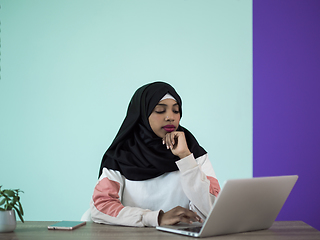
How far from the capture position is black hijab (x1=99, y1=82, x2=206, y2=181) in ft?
5.30

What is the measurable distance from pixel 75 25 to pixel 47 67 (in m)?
0.51

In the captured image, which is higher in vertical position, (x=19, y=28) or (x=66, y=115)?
(x=19, y=28)

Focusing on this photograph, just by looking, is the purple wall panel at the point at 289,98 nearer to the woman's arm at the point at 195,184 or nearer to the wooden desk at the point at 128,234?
the woman's arm at the point at 195,184

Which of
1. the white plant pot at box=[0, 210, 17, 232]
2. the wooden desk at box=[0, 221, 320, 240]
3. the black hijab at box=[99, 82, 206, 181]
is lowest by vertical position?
the wooden desk at box=[0, 221, 320, 240]

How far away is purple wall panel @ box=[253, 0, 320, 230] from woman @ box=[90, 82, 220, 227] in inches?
61.1

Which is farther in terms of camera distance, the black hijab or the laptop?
the black hijab

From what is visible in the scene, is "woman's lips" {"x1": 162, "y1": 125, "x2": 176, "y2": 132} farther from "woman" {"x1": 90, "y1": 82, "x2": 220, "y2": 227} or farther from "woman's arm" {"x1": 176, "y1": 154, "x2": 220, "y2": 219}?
"woman's arm" {"x1": 176, "y1": 154, "x2": 220, "y2": 219}

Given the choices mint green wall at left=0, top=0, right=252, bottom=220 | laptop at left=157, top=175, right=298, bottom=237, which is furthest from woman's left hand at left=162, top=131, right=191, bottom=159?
mint green wall at left=0, top=0, right=252, bottom=220

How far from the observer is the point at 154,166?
64.2 inches

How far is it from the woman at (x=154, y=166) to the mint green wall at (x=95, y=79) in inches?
58.0

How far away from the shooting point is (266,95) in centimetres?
309

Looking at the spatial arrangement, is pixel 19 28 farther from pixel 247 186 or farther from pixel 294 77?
pixel 247 186

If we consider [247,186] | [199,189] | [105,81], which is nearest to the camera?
[247,186]

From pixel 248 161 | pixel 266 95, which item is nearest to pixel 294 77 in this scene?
pixel 266 95
